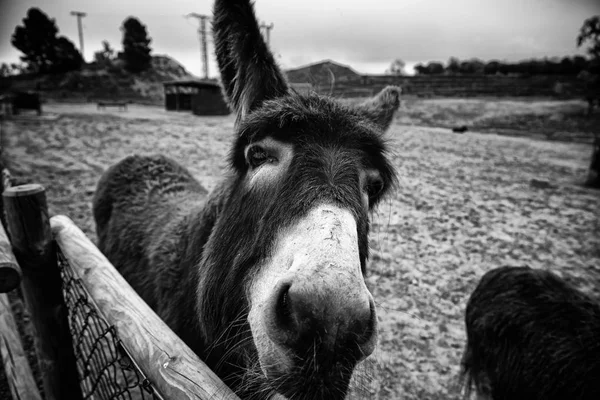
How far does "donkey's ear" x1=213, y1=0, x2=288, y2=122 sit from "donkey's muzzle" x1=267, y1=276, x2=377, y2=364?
1.21 metres

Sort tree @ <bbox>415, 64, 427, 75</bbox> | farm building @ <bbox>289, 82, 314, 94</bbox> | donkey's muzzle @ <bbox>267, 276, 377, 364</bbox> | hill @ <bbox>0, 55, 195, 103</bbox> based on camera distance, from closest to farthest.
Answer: donkey's muzzle @ <bbox>267, 276, 377, 364</bbox>
farm building @ <bbox>289, 82, 314, 94</bbox>
hill @ <bbox>0, 55, 195, 103</bbox>
tree @ <bbox>415, 64, 427, 75</bbox>

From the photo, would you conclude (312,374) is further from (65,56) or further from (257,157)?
(65,56)

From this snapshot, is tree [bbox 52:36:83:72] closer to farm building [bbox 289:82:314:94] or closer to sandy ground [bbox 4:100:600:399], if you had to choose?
sandy ground [bbox 4:100:600:399]

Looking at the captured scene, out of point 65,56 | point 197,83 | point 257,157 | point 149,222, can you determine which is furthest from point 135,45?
point 257,157

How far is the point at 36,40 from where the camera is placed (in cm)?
4978

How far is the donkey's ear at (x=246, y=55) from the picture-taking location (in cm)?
172

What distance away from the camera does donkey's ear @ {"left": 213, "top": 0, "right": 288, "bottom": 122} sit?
1717mm

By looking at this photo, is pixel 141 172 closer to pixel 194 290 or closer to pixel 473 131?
pixel 194 290

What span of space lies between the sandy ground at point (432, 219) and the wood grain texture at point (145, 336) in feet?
2.14

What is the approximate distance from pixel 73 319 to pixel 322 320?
194 centimetres

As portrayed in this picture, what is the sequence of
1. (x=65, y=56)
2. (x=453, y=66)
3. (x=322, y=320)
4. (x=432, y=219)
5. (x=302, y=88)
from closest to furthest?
(x=322, y=320), (x=302, y=88), (x=432, y=219), (x=453, y=66), (x=65, y=56)

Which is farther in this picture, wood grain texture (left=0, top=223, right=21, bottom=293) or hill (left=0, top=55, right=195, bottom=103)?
hill (left=0, top=55, right=195, bottom=103)

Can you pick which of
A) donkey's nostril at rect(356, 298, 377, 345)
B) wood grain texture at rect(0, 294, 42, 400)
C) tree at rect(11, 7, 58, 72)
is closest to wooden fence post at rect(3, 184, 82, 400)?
wood grain texture at rect(0, 294, 42, 400)

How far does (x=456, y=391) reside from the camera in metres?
3.07
